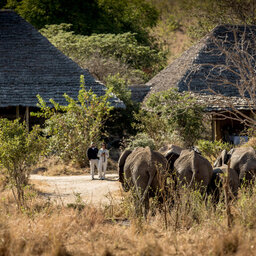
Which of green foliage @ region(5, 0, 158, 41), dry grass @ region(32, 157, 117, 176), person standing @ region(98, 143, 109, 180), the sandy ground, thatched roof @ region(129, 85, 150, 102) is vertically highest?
green foliage @ region(5, 0, 158, 41)

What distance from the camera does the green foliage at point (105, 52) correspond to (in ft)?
96.8

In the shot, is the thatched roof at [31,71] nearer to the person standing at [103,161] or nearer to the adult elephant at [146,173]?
the person standing at [103,161]

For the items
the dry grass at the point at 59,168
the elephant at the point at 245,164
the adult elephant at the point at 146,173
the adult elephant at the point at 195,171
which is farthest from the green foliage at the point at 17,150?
the dry grass at the point at 59,168

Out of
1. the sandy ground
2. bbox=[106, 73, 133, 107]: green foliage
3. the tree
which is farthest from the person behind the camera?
bbox=[106, 73, 133, 107]: green foliage

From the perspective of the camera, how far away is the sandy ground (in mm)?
10017

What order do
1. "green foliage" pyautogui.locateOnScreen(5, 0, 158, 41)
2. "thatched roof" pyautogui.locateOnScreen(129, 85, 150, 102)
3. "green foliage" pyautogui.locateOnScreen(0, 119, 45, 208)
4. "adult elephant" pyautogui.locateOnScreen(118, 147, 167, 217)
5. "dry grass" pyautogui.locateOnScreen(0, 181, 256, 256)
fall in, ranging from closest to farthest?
"dry grass" pyautogui.locateOnScreen(0, 181, 256, 256) → "adult elephant" pyautogui.locateOnScreen(118, 147, 167, 217) → "green foliage" pyautogui.locateOnScreen(0, 119, 45, 208) → "thatched roof" pyautogui.locateOnScreen(129, 85, 150, 102) → "green foliage" pyautogui.locateOnScreen(5, 0, 158, 41)

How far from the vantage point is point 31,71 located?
2119 cm

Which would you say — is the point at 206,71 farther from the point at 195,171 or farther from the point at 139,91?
the point at 195,171

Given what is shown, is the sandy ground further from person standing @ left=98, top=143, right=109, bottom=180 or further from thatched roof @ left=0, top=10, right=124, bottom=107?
thatched roof @ left=0, top=10, right=124, bottom=107

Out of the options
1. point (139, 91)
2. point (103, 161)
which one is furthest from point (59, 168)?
point (139, 91)

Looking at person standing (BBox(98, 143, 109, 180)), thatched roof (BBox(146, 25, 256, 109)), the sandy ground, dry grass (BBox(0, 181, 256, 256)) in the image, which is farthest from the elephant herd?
thatched roof (BBox(146, 25, 256, 109))

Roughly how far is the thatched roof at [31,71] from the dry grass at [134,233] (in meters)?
12.3

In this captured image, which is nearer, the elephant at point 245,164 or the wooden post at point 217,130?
the elephant at point 245,164

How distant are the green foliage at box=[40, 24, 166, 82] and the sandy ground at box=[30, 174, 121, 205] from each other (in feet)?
→ 52.5
